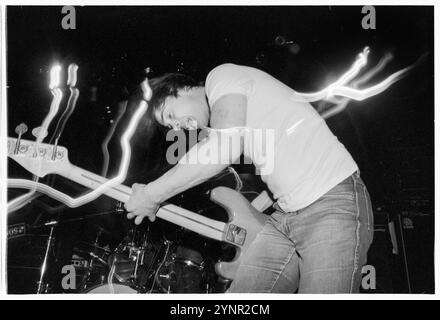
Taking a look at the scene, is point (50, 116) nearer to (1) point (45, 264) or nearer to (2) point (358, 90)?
(1) point (45, 264)

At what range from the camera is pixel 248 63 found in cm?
238

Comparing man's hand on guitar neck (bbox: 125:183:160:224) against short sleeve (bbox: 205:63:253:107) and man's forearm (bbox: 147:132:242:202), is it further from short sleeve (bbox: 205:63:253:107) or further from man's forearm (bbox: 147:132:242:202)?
short sleeve (bbox: 205:63:253:107)

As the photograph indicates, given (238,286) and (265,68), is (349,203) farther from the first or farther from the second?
(265,68)

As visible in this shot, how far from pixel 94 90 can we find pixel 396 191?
2273 mm

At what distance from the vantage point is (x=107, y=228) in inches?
91.1

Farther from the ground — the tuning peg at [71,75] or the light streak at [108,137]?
the tuning peg at [71,75]

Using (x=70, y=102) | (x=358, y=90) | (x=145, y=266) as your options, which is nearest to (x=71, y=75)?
(x=70, y=102)

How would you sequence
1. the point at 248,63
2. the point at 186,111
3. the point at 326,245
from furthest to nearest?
the point at 248,63 → the point at 186,111 → the point at 326,245

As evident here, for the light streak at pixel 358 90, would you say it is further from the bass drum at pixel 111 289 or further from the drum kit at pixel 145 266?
the bass drum at pixel 111 289

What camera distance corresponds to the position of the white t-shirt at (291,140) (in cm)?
119

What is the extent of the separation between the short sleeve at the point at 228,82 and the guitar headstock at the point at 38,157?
3.42ft

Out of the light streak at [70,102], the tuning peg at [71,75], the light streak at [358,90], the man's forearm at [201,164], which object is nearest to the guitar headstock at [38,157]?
the light streak at [70,102]

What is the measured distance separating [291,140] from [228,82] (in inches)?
12.6

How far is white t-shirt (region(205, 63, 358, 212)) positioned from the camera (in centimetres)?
119
